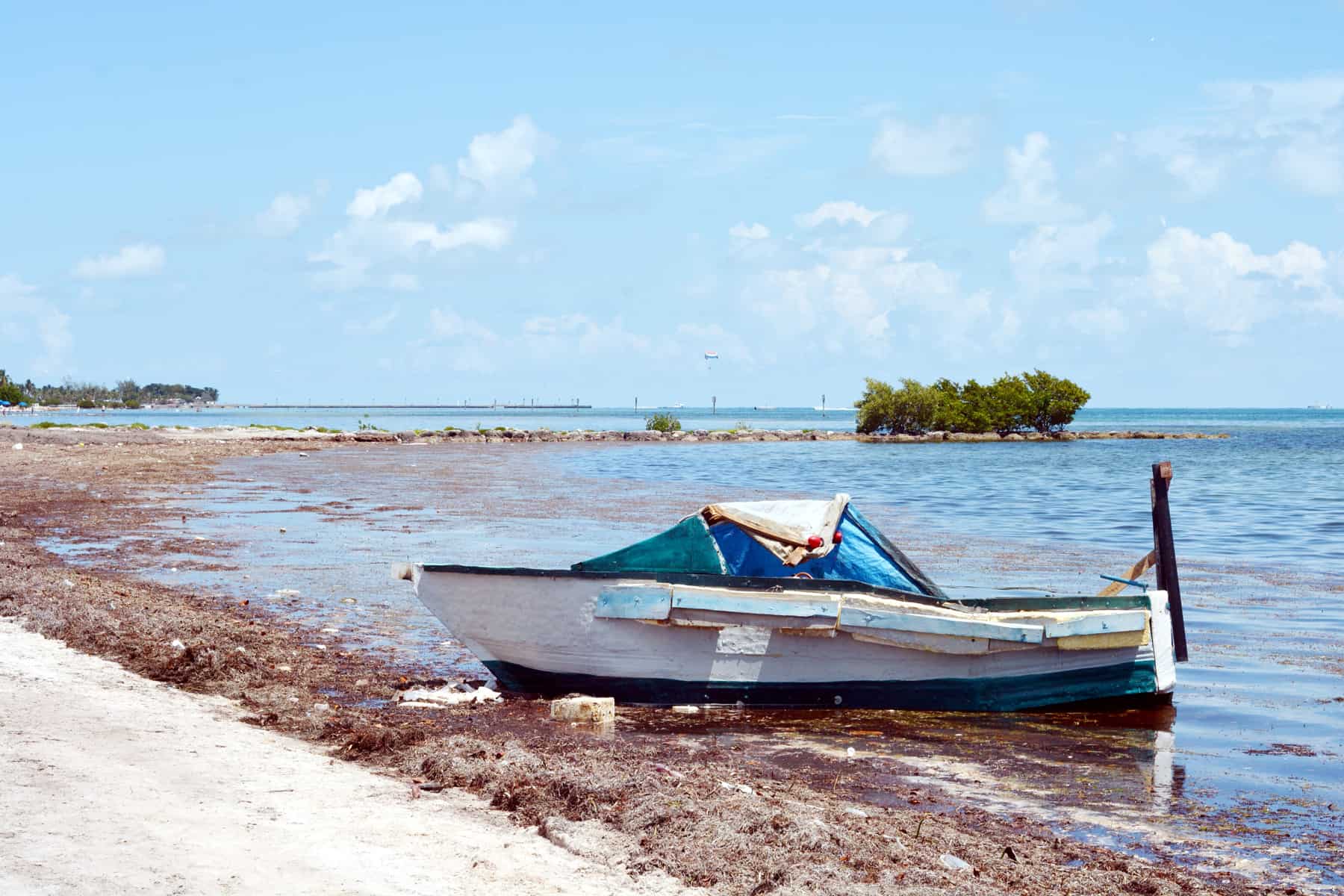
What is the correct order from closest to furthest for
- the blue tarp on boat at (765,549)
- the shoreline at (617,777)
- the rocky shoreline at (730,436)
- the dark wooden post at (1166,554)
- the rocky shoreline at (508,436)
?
1. the shoreline at (617,777)
2. the blue tarp on boat at (765,549)
3. the dark wooden post at (1166,554)
4. the rocky shoreline at (508,436)
5. the rocky shoreline at (730,436)

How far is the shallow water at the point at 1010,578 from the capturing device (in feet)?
22.6

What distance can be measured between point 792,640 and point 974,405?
76.0 m

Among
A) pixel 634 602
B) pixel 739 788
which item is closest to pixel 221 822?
pixel 739 788

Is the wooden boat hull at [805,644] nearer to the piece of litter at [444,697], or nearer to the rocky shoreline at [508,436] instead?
the piece of litter at [444,697]

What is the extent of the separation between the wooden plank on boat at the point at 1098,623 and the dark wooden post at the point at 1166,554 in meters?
1.13

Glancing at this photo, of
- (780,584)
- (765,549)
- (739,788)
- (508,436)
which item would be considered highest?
(508,436)

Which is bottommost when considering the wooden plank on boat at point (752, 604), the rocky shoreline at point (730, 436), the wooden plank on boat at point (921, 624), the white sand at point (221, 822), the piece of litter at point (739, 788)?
the piece of litter at point (739, 788)

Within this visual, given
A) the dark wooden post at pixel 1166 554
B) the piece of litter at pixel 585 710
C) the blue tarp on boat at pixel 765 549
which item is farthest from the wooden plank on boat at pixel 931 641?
the dark wooden post at pixel 1166 554

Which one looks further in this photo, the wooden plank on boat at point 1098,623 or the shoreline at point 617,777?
the wooden plank on boat at point 1098,623

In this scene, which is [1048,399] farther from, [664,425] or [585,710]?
[585,710]

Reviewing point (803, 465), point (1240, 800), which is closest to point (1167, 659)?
point (1240, 800)

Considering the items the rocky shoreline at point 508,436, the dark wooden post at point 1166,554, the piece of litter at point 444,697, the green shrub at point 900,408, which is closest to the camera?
the piece of litter at point 444,697

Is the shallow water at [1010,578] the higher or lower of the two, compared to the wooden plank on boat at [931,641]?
lower

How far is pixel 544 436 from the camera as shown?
7450 centimetres
